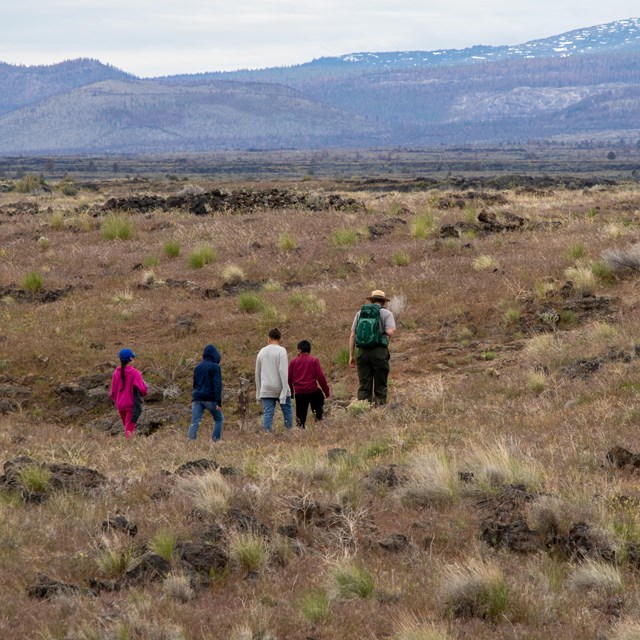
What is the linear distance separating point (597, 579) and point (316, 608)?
1.76m

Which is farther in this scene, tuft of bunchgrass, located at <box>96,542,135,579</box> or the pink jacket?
the pink jacket

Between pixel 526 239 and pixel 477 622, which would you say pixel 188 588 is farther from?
pixel 526 239

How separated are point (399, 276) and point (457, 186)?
3414cm

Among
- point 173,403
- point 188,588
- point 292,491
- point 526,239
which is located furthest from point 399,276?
point 188,588

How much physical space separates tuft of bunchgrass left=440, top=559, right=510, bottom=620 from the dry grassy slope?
31 millimetres

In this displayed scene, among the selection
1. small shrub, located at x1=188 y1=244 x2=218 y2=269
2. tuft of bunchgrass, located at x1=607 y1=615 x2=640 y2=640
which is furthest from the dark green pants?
small shrub, located at x1=188 y1=244 x2=218 y2=269

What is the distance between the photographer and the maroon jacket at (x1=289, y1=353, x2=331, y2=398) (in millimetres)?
13359

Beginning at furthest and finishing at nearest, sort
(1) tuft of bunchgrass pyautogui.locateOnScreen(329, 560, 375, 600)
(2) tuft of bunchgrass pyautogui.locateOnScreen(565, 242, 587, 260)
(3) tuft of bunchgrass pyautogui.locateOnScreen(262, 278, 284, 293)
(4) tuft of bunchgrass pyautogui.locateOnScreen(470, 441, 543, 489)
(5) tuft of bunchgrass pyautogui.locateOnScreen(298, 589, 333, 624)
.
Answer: (3) tuft of bunchgrass pyautogui.locateOnScreen(262, 278, 284, 293)
(2) tuft of bunchgrass pyautogui.locateOnScreen(565, 242, 587, 260)
(4) tuft of bunchgrass pyautogui.locateOnScreen(470, 441, 543, 489)
(1) tuft of bunchgrass pyautogui.locateOnScreen(329, 560, 375, 600)
(5) tuft of bunchgrass pyautogui.locateOnScreen(298, 589, 333, 624)

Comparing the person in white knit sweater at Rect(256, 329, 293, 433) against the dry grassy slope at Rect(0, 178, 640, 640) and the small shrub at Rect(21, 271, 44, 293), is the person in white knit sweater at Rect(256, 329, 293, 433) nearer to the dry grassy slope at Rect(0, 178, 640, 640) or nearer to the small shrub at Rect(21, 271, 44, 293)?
the dry grassy slope at Rect(0, 178, 640, 640)

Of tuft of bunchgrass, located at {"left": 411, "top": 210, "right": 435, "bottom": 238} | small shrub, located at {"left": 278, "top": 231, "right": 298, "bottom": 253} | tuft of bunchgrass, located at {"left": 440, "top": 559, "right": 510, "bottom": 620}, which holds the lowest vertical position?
tuft of bunchgrass, located at {"left": 440, "top": 559, "right": 510, "bottom": 620}

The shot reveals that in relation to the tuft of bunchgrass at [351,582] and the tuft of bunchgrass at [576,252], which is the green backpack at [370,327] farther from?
the tuft of bunchgrass at [576,252]

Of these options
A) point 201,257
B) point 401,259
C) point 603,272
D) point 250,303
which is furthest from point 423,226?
point 250,303

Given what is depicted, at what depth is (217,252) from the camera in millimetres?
24500

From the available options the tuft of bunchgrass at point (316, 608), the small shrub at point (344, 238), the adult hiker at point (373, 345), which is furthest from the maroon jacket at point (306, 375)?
the small shrub at point (344, 238)
